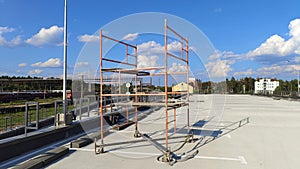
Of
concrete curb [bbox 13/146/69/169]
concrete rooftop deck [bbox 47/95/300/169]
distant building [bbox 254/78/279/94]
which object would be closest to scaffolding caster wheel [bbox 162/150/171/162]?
concrete rooftop deck [bbox 47/95/300/169]

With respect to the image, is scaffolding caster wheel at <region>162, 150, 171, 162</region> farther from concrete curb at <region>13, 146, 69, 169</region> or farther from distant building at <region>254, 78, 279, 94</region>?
distant building at <region>254, 78, 279, 94</region>

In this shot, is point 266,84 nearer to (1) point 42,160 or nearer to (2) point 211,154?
(2) point 211,154

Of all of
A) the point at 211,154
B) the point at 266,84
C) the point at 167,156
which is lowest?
the point at 211,154

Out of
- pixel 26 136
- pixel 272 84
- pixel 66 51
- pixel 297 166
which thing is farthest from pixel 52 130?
pixel 272 84

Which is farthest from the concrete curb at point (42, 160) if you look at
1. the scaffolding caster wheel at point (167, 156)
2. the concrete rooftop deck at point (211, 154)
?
the scaffolding caster wheel at point (167, 156)

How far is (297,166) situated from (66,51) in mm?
7162

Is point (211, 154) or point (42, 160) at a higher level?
point (42, 160)

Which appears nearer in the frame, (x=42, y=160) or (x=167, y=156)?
(x=42, y=160)

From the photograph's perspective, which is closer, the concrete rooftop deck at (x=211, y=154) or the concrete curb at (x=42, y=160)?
the concrete curb at (x=42, y=160)

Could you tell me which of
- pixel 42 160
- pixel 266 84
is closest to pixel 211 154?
pixel 42 160

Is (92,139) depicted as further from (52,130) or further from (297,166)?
(297,166)

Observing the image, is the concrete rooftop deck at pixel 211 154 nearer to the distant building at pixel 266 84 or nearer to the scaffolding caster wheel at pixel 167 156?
the scaffolding caster wheel at pixel 167 156

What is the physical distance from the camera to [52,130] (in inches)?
253

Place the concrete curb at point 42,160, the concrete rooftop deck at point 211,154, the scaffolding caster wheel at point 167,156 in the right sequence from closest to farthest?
the concrete curb at point 42,160
the concrete rooftop deck at point 211,154
the scaffolding caster wheel at point 167,156
